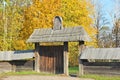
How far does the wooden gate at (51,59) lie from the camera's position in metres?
25.7

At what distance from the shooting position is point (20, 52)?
27.8 metres

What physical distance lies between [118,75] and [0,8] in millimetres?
20272

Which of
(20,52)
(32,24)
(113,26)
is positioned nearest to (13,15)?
(32,24)

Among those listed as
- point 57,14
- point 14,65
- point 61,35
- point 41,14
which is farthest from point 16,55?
point 57,14

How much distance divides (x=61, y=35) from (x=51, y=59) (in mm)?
2224

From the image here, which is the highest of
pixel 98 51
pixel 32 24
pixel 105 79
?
pixel 32 24

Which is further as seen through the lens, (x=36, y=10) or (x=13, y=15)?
(x=13, y=15)

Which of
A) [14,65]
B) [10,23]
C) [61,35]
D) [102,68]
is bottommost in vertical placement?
[14,65]

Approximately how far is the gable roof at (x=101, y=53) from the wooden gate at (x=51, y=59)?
2455 millimetres

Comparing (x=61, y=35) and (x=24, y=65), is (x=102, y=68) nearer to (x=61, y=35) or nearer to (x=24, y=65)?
(x=61, y=35)

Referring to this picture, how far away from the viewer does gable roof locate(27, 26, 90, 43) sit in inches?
968

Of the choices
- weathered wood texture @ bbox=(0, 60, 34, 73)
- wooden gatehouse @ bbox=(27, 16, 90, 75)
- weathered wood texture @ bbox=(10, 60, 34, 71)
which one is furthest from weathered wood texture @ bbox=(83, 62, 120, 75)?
weathered wood texture @ bbox=(0, 60, 34, 73)

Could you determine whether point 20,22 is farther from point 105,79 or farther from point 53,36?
point 105,79

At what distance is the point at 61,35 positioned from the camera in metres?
25.5
